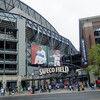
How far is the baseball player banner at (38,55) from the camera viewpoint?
165 feet

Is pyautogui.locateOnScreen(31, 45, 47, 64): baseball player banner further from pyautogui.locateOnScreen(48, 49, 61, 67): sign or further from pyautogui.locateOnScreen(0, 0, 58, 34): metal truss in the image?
pyautogui.locateOnScreen(0, 0, 58, 34): metal truss

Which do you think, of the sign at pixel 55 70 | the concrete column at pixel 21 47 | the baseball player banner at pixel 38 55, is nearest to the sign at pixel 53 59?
the baseball player banner at pixel 38 55

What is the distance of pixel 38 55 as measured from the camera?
5150cm

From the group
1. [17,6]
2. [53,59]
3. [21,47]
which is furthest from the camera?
[17,6]

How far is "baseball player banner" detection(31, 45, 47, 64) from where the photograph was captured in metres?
50.2

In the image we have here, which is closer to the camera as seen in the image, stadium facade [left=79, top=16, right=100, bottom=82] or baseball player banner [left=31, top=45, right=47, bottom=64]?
stadium facade [left=79, top=16, right=100, bottom=82]

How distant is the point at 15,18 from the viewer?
174 ft

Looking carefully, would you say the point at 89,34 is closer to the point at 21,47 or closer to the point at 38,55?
the point at 38,55

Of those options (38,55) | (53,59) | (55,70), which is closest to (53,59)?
(53,59)

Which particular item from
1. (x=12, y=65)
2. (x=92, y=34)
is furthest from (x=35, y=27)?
(x=92, y=34)

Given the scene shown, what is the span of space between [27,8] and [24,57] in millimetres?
37226

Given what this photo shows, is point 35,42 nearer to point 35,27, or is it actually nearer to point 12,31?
point 35,27

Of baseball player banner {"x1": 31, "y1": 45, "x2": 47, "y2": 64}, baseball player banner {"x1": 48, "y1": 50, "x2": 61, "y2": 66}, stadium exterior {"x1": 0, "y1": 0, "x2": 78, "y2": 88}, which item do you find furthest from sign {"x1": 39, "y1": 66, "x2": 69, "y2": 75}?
baseball player banner {"x1": 48, "y1": 50, "x2": 61, "y2": 66}

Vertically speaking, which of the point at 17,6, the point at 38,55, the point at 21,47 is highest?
the point at 17,6
